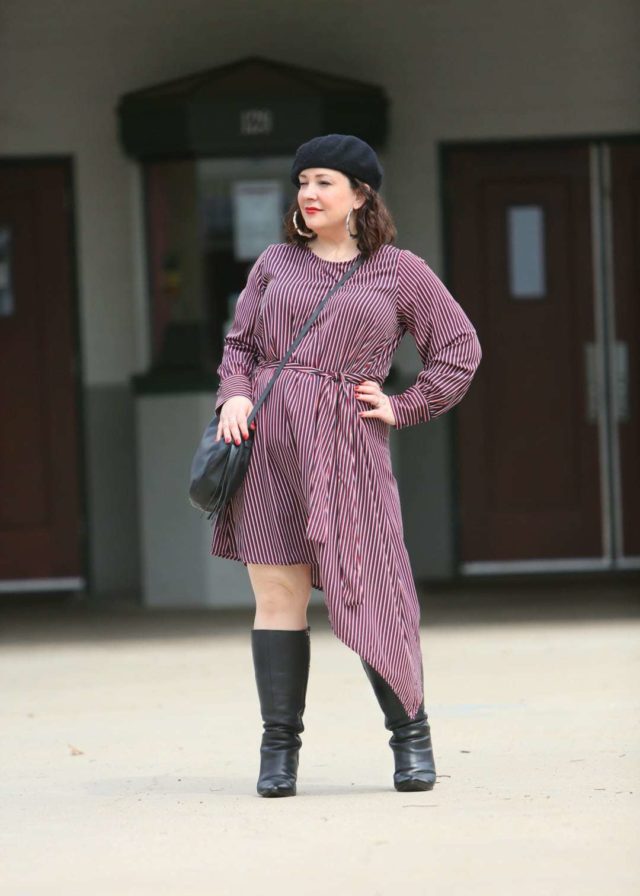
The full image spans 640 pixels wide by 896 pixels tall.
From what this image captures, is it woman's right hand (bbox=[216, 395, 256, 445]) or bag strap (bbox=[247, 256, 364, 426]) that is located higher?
bag strap (bbox=[247, 256, 364, 426])

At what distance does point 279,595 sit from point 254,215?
199 inches

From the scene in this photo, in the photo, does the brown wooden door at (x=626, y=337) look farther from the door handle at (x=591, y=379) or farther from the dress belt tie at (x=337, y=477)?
the dress belt tie at (x=337, y=477)

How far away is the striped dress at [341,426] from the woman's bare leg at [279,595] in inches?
2.0

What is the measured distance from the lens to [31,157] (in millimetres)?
10312

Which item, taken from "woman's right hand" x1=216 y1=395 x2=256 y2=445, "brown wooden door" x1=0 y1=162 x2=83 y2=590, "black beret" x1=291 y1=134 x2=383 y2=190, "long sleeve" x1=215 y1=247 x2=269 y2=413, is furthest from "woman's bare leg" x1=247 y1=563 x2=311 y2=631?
"brown wooden door" x1=0 y1=162 x2=83 y2=590

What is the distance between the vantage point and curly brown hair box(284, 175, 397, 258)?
4.85 meters

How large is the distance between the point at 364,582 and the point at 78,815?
0.94 metres

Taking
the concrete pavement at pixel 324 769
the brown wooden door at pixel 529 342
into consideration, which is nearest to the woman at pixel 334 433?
the concrete pavement at pixel 324 769

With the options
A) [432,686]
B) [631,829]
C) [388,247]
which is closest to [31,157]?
[432,686]

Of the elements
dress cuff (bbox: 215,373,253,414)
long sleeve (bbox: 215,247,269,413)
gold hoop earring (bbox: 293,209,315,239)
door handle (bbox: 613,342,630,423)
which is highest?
gold hoop earring (bbox: 293,209,315,239)

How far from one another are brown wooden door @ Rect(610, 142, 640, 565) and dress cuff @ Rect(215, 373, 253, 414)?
19.1ft

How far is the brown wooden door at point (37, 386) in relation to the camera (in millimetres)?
10398

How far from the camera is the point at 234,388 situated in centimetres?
482

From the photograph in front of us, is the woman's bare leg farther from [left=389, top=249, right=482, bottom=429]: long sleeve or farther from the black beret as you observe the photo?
the black beret
